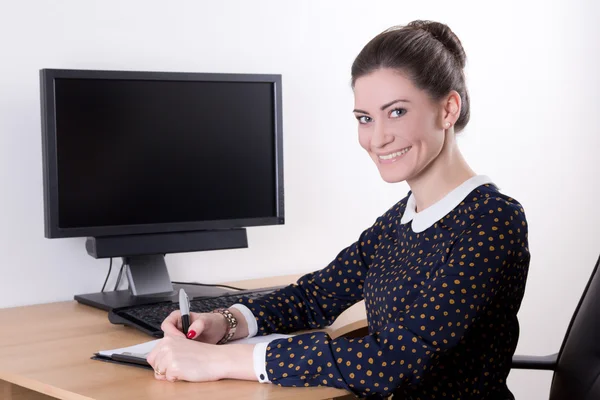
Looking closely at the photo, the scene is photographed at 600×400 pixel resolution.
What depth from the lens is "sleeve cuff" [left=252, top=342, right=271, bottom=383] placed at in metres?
1.38

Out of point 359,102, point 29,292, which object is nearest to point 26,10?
point 29,292

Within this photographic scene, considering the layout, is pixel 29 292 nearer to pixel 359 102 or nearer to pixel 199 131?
pixel 199 131

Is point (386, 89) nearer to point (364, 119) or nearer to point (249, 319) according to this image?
point (364, 119)

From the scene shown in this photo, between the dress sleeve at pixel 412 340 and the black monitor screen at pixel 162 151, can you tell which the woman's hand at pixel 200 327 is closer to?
the dress sleeve at pixel 412 340

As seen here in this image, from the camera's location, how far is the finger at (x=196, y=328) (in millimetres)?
1533

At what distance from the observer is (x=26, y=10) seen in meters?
1.94

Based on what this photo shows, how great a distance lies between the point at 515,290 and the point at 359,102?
1.51ft

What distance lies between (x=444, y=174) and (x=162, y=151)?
72cm

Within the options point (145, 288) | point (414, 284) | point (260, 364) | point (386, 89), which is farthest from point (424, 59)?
point (145, 288)

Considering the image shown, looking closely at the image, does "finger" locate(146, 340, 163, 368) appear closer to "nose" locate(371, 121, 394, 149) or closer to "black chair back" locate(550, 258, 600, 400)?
"nose" locate(371, 121, 394, 149)

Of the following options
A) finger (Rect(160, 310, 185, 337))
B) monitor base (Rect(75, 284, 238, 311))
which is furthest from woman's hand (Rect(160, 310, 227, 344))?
monitor base (Rect(75, 284, 238, 311))

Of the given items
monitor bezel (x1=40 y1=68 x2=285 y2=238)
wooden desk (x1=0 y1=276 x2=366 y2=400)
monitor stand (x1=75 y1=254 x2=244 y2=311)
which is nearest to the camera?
wooden desk (x1=0 y1=276 x2=366 y2=400)

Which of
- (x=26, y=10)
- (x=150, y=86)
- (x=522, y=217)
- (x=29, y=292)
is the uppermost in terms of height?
(x=26, y=10)

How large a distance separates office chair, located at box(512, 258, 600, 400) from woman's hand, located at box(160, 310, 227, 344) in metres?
0.62
